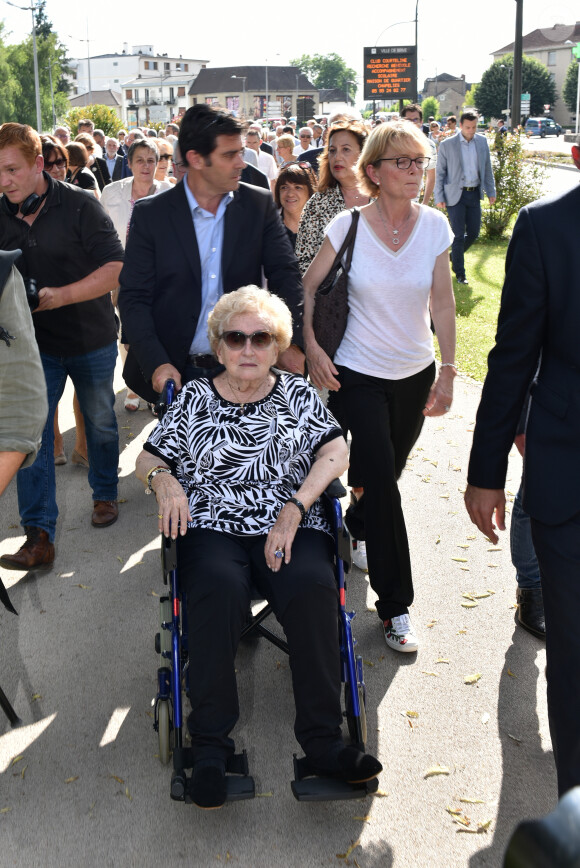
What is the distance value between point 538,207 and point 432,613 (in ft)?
8.52

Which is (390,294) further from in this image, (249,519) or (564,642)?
(564,642)

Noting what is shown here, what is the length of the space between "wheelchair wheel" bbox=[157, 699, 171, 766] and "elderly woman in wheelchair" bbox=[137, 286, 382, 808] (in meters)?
0.23

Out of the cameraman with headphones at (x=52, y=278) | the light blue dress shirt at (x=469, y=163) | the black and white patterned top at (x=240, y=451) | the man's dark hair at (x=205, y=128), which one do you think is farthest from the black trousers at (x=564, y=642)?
the light blue dress shirt at (x=469, y=163)

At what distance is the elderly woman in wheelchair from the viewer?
321cm

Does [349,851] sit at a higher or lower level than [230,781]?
lower

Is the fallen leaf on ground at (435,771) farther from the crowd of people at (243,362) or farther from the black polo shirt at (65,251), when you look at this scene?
the black polo shirt at (65,251)

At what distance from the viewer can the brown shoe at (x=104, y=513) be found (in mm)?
5930

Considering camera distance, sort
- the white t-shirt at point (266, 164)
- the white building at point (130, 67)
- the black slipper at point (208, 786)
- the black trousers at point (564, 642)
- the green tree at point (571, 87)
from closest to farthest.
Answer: the black trousers at point (564, 642) < the black slipper at point (208, 786) < the white t-shirt at point (266, 164) < the green tree at point (571, 87) < the white building at point (130, 67)

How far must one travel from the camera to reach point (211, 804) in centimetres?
304

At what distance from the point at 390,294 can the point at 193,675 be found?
2.01 metres

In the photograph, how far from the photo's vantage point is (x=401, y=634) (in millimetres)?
4336

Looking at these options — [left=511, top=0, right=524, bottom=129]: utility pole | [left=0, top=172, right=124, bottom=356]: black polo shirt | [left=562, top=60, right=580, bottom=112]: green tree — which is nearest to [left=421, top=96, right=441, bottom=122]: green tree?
[left=562, top=60, right=580, bottom=112]: green tree

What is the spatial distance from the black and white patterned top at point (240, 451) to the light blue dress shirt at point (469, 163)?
10284 mm

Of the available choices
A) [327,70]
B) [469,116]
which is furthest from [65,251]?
[327,70]
